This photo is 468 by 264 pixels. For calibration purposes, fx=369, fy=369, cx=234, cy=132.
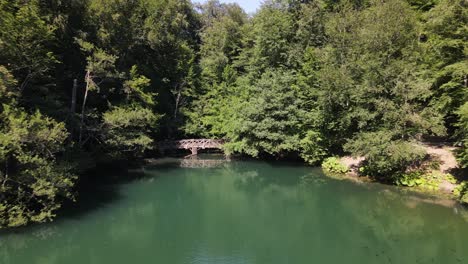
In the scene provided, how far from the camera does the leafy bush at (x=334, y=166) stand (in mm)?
26248

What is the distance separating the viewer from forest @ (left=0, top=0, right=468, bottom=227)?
16125 millimetres

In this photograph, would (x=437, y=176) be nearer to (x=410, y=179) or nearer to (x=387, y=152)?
(x=410, y=179)

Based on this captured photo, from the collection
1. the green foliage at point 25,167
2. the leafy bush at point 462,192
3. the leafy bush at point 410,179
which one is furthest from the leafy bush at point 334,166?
the green foliage at point 25,167

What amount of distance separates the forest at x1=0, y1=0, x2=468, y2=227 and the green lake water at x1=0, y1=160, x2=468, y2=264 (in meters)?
1.76

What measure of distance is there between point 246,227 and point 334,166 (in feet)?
38.0

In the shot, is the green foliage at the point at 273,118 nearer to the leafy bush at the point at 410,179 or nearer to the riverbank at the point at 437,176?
the riverbank at the point at 437,176

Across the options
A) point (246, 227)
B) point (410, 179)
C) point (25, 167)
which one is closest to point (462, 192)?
point (410, 179)

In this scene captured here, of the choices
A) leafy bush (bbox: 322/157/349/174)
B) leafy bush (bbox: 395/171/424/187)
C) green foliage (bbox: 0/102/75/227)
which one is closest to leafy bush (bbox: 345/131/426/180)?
leafy bush (bbox: 395/171/424/187)

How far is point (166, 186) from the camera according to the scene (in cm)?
2466

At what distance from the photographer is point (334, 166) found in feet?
87.7

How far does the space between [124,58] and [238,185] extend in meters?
13.4

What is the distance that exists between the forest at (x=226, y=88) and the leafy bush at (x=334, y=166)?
3.92 ft

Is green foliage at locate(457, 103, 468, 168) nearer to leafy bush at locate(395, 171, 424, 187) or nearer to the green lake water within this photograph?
Answer: leafy bush at locate(395, 171, 424, 187)

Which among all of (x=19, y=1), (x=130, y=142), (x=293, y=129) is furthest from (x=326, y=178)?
(x=19, y=1)
